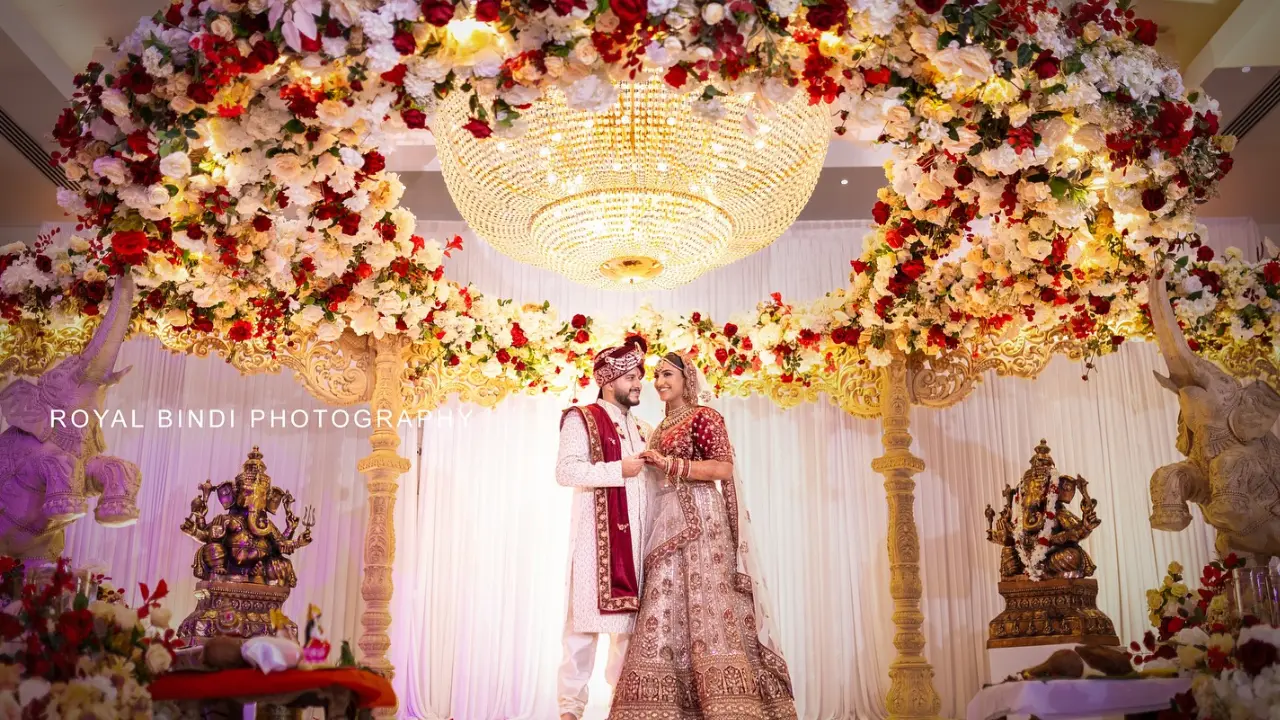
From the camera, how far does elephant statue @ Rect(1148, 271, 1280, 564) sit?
425 centimetres

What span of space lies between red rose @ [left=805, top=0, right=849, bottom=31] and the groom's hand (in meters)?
2.31

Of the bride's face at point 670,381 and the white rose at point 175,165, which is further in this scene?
the bride's face at point 670,381

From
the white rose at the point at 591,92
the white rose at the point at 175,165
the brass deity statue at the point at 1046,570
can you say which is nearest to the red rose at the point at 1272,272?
the brass deity statue at the point at 1046,570

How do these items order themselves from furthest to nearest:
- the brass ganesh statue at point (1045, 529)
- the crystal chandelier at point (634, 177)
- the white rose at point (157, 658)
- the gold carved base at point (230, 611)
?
the brass ganesh statue at point (1045, 529) < the gold carved base at point (230, 611) < the crystal chandelier at point (634, 177) < the white rose at point (157, 658)

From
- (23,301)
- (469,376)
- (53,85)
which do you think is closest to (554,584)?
(469,376)

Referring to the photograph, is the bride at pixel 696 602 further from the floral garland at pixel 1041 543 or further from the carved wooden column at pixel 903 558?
the floral garland at pixel 1041 543

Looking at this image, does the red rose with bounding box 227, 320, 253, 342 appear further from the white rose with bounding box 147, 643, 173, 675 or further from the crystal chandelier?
the white rose with bounding box 147, 643, 173, 675

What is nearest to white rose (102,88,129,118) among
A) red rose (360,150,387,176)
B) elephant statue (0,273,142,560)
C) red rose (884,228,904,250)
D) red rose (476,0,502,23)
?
elephant statue (0,273,142,560)

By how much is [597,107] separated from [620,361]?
203 centimetres

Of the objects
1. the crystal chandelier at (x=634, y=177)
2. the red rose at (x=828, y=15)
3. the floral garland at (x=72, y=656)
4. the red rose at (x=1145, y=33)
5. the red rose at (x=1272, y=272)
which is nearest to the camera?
the floral garland at (x=72, y=656)

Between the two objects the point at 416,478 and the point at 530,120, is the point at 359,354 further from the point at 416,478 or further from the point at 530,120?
the point at 530,120

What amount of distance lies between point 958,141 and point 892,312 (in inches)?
84.0

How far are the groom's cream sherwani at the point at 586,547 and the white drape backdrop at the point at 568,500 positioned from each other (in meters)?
2.01

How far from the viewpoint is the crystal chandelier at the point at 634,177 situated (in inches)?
164
